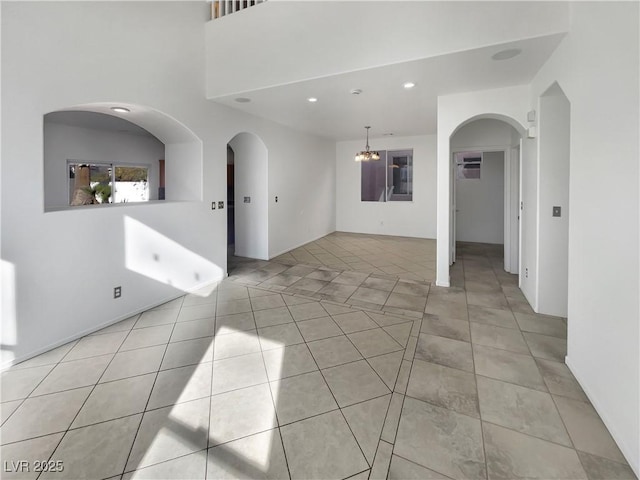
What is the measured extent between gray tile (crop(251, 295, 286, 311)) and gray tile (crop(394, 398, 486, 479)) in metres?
2.07

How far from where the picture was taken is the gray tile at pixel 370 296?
3.90 metres

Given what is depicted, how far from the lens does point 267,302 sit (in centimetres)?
386

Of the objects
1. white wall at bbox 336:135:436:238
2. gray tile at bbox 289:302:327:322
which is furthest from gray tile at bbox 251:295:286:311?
white wall at bbox 336:135:436:238

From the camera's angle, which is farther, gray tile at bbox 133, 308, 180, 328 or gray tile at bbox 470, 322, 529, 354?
gray tile at bbox 133, 308, 180, 328

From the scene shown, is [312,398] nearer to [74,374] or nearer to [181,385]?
[181,385]

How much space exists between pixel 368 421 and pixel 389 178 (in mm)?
7702

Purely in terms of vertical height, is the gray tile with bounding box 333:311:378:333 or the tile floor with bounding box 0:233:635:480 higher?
the gray tile with bounding box 333:311:378:333

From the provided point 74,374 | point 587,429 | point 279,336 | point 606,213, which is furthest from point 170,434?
point 606,213

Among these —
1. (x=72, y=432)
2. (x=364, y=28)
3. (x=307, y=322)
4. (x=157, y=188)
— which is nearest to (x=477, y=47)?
(x=364, y=28)

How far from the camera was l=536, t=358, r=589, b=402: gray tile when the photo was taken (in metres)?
2.13

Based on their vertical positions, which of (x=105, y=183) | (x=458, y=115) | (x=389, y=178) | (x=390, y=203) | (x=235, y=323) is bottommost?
(x=235, y=323)

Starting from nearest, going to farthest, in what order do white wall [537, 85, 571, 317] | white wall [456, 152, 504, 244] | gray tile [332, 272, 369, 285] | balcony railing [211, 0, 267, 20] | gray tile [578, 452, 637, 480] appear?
gray tile [578, 452, 637, 480] → white wall [537, 85, 571, 317] → balcony railing [211, 0, 267, 20] → gray tile [332, 272, 369, 285] → white wall [456, 152, 504, 244]

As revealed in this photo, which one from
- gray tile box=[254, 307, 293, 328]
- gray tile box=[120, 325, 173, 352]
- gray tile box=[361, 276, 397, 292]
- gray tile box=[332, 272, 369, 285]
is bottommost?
gray tile box=[120, 325, 173, 352]

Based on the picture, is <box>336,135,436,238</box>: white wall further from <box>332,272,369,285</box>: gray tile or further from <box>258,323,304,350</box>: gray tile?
<box>258,323,304,350</box>: gray tile
